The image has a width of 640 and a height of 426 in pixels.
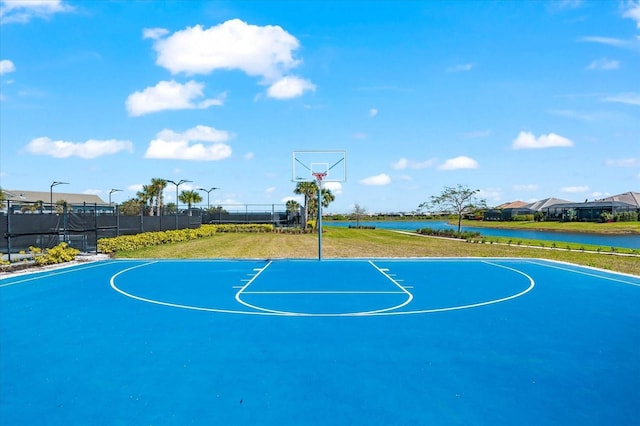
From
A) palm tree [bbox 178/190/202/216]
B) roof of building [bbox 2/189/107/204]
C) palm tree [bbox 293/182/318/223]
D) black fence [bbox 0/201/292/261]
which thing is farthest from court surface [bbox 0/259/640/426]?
roof of building [bbox 2/189/107/204]

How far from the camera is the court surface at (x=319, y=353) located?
5.41 meters

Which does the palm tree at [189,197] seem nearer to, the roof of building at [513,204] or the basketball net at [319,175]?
the basketball net at [319,175]

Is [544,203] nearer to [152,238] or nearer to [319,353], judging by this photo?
[152,238]

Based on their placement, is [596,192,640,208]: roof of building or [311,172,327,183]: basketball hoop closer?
[311,172,327,183]: basketball hoop

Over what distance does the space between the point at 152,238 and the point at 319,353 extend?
75.5ft

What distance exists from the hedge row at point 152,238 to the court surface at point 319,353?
26.9 ft

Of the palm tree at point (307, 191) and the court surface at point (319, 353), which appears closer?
the court surface at point (319, 353)

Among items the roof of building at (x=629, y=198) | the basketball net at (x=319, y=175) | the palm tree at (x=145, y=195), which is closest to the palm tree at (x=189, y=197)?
the palm tree at (x=145, y=195)

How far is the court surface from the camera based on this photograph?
5410mm

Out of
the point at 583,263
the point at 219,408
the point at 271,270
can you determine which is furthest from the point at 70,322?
the point at 583,263

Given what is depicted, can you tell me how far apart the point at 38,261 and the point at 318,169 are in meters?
13.9

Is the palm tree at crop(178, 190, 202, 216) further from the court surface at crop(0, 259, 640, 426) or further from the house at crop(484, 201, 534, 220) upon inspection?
the house at crop(484, 201, 534, 220)

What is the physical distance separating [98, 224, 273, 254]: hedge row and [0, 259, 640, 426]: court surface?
323 inches

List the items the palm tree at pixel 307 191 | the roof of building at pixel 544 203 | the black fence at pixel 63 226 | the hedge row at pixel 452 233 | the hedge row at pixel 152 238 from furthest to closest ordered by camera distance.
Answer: the roof of building at pixel 544 203
the palm tree at pixel 307 191
the hedge row at pixel 452 233
the hedge row at pixel 152 238
the black fence at pixel 63 226
